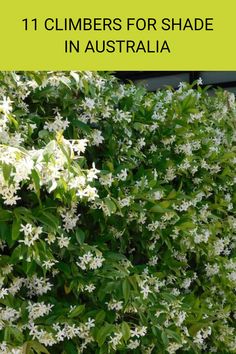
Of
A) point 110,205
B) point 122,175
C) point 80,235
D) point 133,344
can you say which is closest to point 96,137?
point 122,175

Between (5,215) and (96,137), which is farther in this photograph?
(96,137)

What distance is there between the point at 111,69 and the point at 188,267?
A: 106cm

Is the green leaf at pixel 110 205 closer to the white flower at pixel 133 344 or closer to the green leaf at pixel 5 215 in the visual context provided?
the green leaf at pixel 5 215

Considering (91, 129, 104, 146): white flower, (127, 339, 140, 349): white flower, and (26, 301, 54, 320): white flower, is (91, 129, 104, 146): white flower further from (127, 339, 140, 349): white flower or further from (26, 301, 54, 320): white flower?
(127, 339, 140, 349): white flower

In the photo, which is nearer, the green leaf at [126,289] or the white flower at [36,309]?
the white flower at [36,309]

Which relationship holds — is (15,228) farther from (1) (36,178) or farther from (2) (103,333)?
(2) (103,333)

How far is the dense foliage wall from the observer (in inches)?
69.6

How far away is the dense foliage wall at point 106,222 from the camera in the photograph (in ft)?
5.80

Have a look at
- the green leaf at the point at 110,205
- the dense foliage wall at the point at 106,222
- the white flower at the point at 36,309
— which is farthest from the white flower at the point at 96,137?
the white flower at the point at 36,309

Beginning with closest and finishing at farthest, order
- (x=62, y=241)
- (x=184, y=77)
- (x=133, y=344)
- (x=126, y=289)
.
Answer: (x=62, y=241)
(x=126, y=289)
(x=133, y=344)
(x=184, y=77)

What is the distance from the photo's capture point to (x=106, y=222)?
2.19 metres

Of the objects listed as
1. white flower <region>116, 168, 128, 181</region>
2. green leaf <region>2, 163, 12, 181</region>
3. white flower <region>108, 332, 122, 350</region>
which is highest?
green leaf <region>2, 163, 12, 181</region>

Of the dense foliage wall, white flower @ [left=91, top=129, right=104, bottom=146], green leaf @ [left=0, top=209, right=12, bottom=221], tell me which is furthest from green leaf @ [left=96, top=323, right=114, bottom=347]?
white flower @ [left=91, top=129, right=104, bottom=146]

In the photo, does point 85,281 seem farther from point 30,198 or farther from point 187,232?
A: point 187,232
